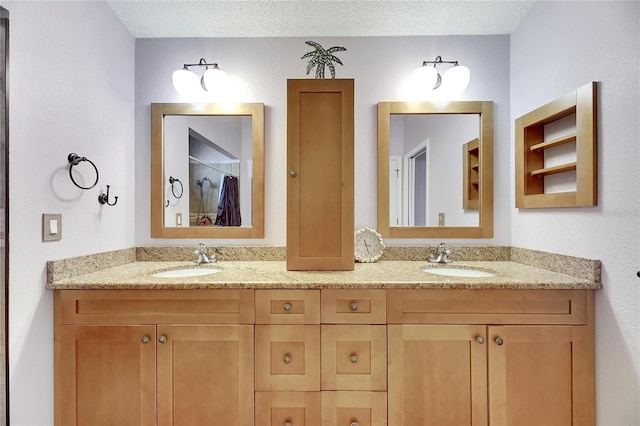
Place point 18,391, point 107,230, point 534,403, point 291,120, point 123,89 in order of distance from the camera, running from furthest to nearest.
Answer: point 123,89 → point 107,230 → point 291,120 → point 534,403 → point 18,391

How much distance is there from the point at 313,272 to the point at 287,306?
0.28 m

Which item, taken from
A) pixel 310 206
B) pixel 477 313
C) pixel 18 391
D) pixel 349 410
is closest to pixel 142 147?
pixel 310 206

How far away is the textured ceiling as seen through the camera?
69.9 inches

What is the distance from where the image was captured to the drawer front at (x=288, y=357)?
1.40 meters

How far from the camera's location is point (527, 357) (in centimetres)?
140

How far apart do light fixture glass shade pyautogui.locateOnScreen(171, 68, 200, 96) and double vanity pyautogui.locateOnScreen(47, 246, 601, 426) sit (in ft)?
3.81

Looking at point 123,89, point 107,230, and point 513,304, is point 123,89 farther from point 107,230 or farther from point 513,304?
point 513,304

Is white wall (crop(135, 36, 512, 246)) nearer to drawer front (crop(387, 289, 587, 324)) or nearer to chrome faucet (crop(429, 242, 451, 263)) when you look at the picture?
chrome faucet (crop(429, 242, 451, 263))

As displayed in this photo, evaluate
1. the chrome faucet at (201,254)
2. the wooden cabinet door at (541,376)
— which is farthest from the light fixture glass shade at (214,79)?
the wooden cabinet door at (541,376)

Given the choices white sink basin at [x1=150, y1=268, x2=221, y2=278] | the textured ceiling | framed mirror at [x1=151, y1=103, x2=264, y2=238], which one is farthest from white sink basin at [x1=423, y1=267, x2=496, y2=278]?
the textured ceiling

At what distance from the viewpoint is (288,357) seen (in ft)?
4.61

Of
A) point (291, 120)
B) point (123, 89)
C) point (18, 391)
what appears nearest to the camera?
point (18, 391)

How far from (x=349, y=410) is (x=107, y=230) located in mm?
1534

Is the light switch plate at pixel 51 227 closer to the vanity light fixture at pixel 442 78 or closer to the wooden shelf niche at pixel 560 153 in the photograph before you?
the vanity light fixture at pixel 442 78
